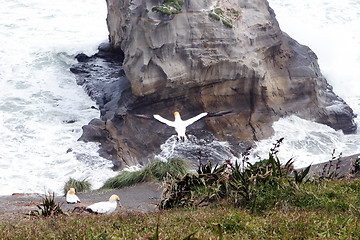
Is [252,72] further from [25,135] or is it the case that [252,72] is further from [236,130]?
[25,135]

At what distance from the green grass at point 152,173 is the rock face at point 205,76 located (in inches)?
122

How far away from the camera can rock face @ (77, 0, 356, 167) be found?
1491 cm

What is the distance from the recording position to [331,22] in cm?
2745

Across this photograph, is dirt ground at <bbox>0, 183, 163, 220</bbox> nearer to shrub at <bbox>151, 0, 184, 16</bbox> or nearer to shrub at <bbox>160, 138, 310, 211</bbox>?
shrub at <bbox>160, 138, 310, 211</bbox>

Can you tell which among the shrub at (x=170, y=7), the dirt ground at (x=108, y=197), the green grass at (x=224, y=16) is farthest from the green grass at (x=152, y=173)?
the green grass at (x=224, y=16)

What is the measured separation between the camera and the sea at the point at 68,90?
14.7 meters

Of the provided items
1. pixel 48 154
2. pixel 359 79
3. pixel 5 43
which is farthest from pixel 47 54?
pixel 359 79

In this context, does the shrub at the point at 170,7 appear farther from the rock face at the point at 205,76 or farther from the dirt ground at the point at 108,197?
the dirt ground at the point at 108,197

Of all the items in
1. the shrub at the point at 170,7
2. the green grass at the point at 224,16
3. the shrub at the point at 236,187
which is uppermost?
the shrub at the point at 170,7

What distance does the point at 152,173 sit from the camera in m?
11.3

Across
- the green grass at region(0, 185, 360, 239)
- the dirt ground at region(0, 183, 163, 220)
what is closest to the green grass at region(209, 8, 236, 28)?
the dirt ground at region(0, 183, 163, 220)

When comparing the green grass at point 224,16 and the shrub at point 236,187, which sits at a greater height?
the green grass at point 224,16

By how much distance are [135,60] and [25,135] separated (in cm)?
503

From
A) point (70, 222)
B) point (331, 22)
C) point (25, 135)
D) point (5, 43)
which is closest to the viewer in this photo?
point (70, 222)
